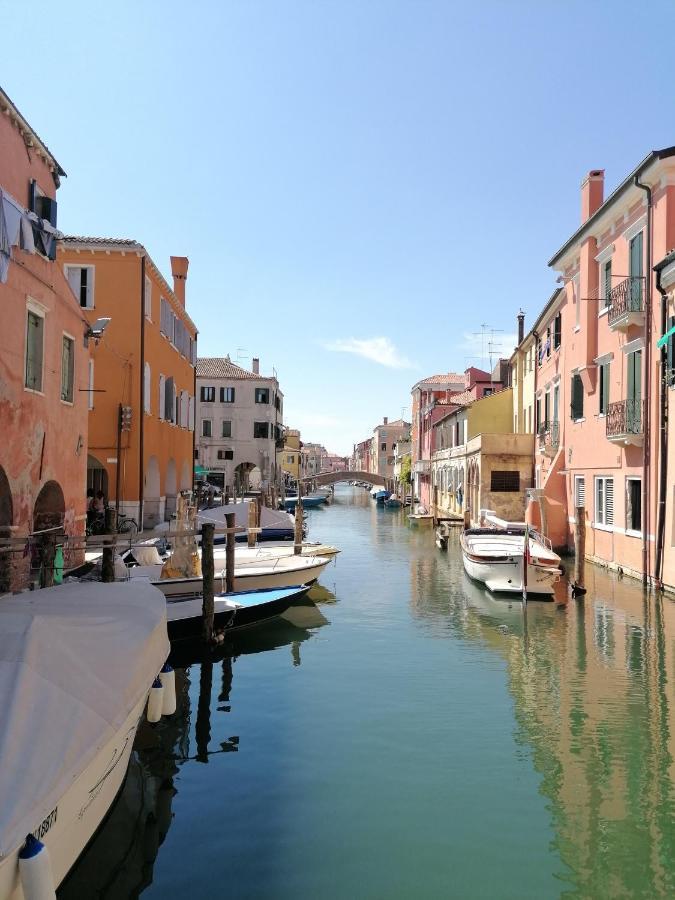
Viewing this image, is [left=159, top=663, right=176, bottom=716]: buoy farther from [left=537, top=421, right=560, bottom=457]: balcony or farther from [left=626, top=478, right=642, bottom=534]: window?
[left=537, top=421, right=560, bottom=457]: balcony

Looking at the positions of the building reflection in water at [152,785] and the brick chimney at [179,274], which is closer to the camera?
the building reflection in water at [152,785]

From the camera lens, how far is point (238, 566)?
16406 mm

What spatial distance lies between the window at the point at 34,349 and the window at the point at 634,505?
1332 centimetres

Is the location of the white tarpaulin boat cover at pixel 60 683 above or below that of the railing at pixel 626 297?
below

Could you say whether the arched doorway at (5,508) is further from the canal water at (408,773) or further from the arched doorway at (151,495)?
the arched doorway at (151,495)

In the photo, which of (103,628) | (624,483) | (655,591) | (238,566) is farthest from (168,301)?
(103,628)

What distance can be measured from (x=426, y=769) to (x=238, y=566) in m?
9.58

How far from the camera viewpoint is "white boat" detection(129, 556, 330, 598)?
13625mm

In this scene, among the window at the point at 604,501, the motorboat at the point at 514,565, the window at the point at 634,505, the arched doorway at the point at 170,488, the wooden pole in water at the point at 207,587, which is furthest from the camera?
the arched doorway at the point at 170,488

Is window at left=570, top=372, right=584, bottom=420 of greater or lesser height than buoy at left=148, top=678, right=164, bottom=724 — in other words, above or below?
above

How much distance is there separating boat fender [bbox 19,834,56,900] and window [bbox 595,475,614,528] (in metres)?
17.3

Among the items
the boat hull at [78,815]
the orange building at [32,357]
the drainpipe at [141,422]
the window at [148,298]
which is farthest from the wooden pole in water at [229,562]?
the window at [148,298]

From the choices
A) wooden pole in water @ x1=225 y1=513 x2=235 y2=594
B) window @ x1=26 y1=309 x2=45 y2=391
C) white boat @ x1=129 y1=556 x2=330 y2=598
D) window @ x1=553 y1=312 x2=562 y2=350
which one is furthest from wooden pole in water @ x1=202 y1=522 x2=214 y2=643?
window @ x1=553 y1=312 x2=562 y2=350

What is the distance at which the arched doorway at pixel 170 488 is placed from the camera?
27.7 m
